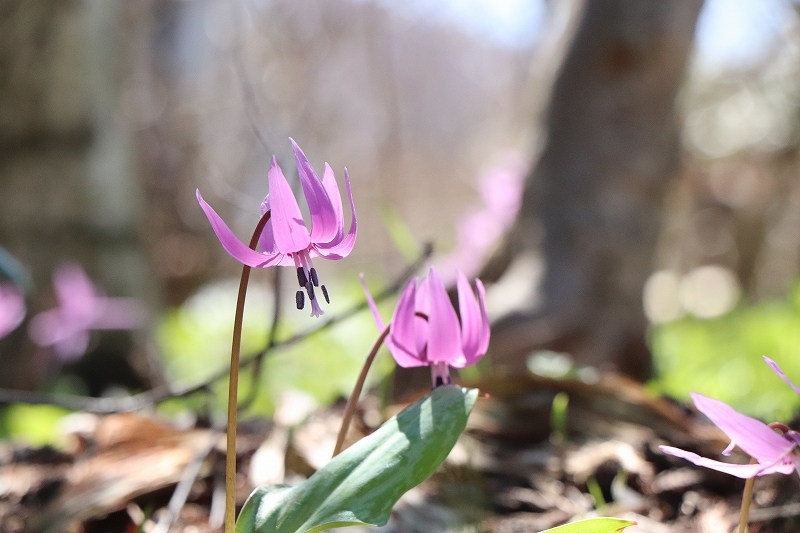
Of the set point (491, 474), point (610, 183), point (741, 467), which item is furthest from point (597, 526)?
point (610, 183)

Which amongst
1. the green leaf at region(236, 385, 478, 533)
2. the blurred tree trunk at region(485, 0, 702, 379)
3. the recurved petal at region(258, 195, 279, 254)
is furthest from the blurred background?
the green leaf at region(236, 385, 478, 533)

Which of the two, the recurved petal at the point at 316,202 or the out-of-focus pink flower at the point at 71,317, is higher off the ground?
the recurved petal at the point at 316,202

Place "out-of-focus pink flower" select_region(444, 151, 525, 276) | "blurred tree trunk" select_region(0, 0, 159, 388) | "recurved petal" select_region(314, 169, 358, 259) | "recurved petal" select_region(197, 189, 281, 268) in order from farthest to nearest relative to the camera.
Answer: "blurred tree trunk" select_region(0, 0, 159, 388) → "out-of-focus pink flower" select_region(444, 151, 525, 276) → "recurved petal" select_region(314, 169, 358, 259) → "recurved petal" select_region(197, 189, 281, 268)

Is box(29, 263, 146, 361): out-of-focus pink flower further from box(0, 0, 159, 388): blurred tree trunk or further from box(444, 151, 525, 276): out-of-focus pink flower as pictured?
box(444, 151, 525, 276): out-of-focus pink flower

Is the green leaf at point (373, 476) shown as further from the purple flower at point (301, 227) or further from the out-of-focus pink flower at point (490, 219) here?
the out-of-focus pink flower at point (490, 219)

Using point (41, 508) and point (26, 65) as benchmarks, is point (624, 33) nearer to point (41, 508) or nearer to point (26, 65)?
point (41, 508)

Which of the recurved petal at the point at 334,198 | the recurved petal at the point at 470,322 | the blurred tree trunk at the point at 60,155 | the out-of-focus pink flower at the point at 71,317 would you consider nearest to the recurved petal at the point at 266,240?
the recurved petal at the point at 334,198

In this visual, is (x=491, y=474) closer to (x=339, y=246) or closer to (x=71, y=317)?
(x=339, y=246)
